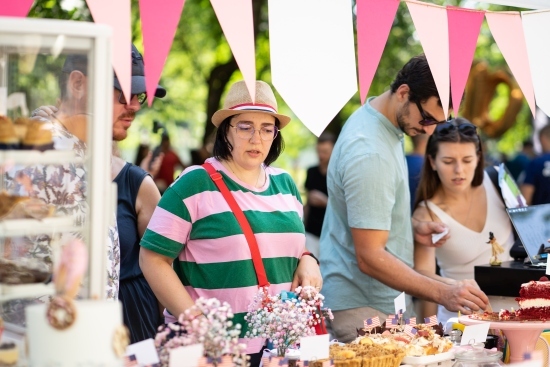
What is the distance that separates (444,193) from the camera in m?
3.73

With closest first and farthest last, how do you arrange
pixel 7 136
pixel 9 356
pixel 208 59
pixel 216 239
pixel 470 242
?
pixel 9 356, pixel 7 136, pixel 216 239, pixel 470 242, pixel 208 59

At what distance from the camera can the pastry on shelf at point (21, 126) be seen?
73.8 inches

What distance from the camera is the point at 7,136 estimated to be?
1868 mm

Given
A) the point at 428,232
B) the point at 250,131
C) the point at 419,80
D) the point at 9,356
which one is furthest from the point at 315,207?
the point at 9,356

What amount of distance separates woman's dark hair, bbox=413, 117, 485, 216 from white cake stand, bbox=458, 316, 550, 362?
94 cm

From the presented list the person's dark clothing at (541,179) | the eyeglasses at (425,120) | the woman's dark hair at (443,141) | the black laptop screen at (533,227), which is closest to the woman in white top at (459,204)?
the woman's dark hair at (443,141)

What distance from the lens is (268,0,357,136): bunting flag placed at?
265 centimetres

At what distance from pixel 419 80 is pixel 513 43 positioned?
383mm

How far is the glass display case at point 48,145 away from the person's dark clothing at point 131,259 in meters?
1.03

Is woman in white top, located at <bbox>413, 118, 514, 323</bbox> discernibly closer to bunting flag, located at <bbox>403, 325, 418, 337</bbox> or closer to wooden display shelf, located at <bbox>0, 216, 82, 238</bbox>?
bunting flag, located at <bbox>403, 325, 418, 337</bbox>

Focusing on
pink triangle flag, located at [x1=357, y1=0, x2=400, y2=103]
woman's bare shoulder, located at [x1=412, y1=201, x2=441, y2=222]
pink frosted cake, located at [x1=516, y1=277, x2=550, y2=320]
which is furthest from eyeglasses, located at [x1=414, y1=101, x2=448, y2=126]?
pink frosted cake, located at [x1=516, y1=277, x2=550, y2=320]

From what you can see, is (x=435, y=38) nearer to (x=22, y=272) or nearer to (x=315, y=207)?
(x=22, y=272)

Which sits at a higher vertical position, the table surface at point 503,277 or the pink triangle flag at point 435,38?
the pink triangle flag at point 435,38

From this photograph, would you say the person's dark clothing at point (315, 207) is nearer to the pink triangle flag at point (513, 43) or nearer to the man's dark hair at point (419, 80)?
the man's dark hair at point (419, 80)
